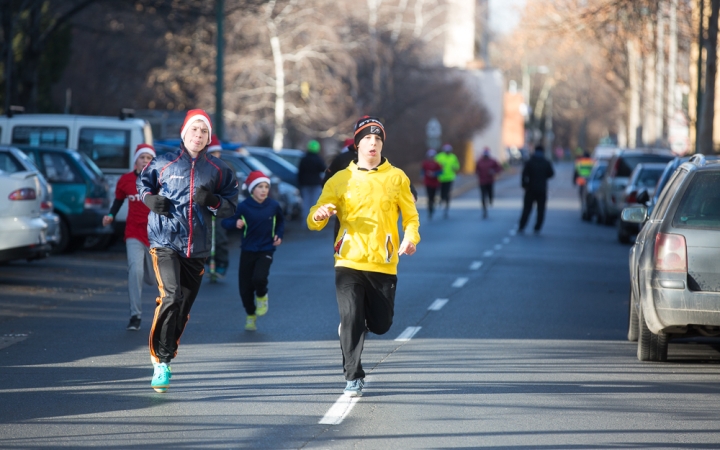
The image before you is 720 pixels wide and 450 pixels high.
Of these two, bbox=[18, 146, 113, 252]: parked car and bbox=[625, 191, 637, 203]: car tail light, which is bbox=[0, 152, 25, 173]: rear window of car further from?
bbox=[625, 191, 637, 203]: car tail light

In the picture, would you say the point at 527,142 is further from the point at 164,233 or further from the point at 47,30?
the point at 164,233

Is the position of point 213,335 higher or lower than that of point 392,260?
lower

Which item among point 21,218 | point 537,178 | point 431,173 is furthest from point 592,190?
point 21,218

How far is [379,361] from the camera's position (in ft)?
30.3

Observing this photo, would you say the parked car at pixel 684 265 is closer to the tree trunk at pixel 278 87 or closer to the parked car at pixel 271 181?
the parked car at pixel 271 181

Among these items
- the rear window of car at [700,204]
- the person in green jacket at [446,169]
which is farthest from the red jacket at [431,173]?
the rear window of car at [700,204]

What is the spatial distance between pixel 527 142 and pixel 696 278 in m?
119

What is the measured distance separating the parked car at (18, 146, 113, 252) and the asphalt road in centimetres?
207

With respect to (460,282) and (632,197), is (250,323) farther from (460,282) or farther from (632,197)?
(632,197)

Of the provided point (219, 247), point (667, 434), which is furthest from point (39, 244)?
point (667, 434)

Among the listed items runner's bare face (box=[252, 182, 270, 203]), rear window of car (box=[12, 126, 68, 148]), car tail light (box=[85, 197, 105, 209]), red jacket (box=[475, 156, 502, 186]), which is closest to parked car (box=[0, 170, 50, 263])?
car tail light (box=[85, 197, 105, 209])

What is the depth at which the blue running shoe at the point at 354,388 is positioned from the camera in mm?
7578

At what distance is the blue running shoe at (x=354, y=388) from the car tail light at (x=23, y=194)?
23.9 feet

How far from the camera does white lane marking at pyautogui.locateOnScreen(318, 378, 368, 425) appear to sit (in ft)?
22.6
